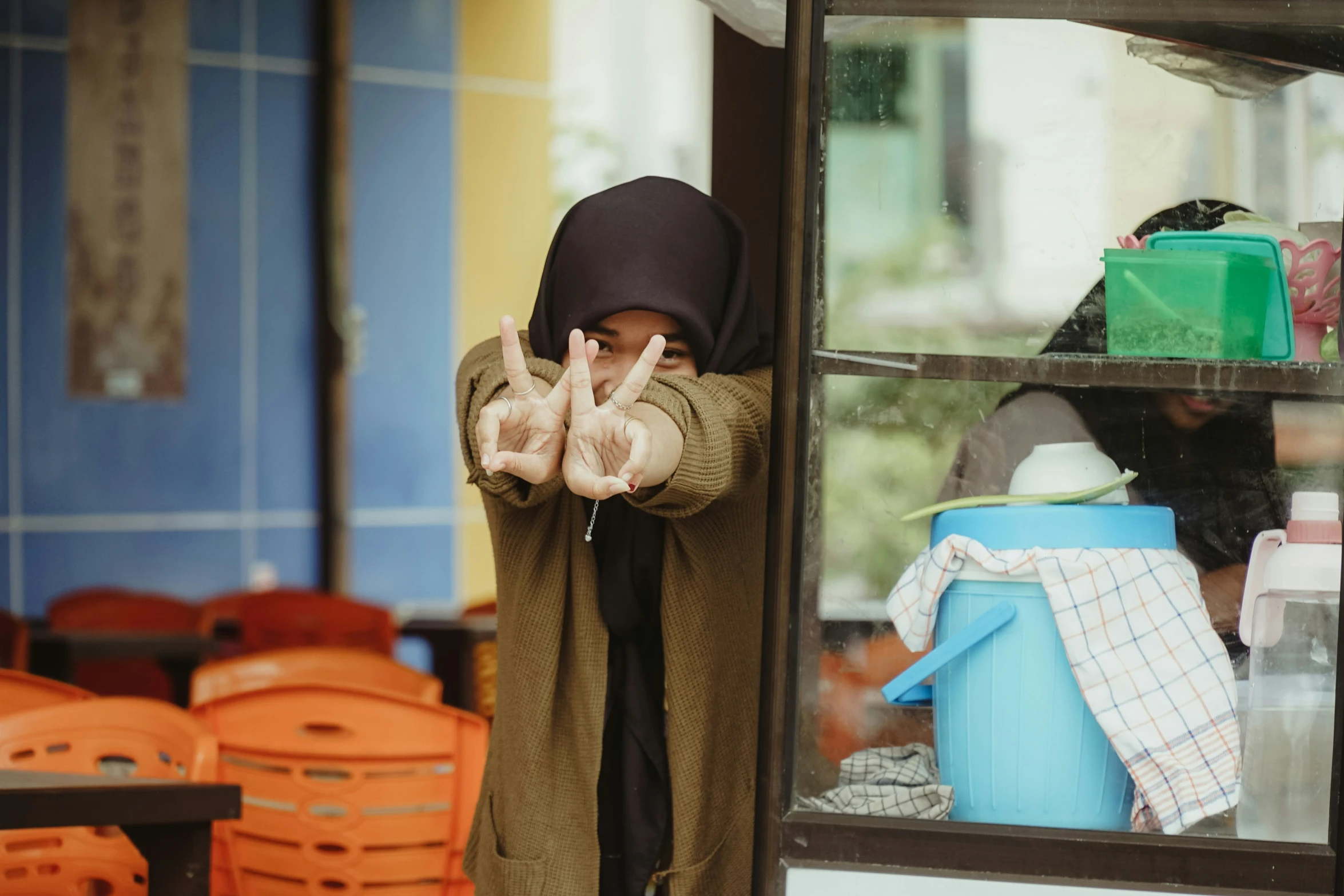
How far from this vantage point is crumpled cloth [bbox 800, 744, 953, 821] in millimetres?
1491

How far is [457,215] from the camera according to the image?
20.5 feet

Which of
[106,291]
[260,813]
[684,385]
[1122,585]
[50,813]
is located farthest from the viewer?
[106,291]

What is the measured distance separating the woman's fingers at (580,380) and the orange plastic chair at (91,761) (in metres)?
1.19

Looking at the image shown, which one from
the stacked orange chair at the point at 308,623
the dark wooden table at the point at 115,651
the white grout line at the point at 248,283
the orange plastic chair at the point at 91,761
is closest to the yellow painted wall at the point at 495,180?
the white grout line at the point at 248,283

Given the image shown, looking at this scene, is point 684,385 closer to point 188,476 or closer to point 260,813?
point 260,813

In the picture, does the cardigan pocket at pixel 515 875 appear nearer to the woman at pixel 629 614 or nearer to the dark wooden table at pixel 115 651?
the woman at pixel 629 614

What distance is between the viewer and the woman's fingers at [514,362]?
1.44m

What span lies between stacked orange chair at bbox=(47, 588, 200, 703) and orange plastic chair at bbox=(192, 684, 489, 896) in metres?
2.44

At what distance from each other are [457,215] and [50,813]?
4.80 m

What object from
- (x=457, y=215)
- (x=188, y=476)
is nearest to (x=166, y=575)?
(x=188, y=476)

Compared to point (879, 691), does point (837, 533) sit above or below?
above

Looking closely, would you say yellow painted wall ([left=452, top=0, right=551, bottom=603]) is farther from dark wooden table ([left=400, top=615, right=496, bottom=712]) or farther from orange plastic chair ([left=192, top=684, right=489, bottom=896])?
orange plastic chair ([left=192, top=684, right=489, bottom=896])

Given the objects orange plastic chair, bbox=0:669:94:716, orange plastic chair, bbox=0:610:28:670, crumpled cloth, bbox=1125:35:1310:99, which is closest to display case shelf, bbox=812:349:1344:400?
crumpled cloth, bbox=1125:35:1310:99

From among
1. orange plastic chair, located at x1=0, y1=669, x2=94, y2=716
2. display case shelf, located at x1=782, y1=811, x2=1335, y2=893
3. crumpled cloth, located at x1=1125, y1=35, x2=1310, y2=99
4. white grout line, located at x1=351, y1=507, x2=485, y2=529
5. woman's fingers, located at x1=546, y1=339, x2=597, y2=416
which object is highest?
crumpled cloth, located at x1=1125, y1=35, x2=1310, y2=99
